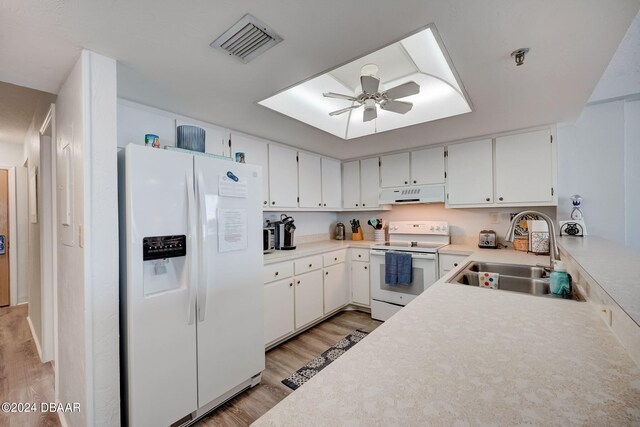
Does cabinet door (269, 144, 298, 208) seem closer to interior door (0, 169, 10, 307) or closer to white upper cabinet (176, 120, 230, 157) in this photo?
white upper cabinet (176, 120, 230, 157)

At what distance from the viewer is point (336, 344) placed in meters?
2.71

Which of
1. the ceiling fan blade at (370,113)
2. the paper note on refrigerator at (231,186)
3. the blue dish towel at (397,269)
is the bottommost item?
the blue dish towel at (397,269)

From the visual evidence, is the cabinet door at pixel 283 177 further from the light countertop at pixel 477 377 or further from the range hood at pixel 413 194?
the light countertop at pixel 477 377

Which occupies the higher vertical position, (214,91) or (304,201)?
(214,91)

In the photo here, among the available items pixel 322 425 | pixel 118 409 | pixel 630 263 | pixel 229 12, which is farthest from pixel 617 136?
pixel 118 409

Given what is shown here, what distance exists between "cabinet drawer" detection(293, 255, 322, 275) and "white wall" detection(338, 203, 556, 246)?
4.52 feet

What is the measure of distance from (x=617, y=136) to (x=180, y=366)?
4.06 meters

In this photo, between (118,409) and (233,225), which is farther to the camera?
(233,225)

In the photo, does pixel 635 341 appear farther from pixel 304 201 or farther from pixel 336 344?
pixel 304 201

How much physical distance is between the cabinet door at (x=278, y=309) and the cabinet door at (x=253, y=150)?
0.87m

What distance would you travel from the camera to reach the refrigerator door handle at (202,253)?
1.65 m

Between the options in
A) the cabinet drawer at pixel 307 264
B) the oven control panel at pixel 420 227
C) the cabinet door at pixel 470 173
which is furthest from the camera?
the oven control panel at pixel 420 227

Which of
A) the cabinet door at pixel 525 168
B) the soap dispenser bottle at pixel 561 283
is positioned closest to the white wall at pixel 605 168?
the cabinet door at pixel 525 168

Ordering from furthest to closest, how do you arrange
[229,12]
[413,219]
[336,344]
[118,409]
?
1. [413,219]
2. [336,344]
3. [118,409]
4. [229,12]
